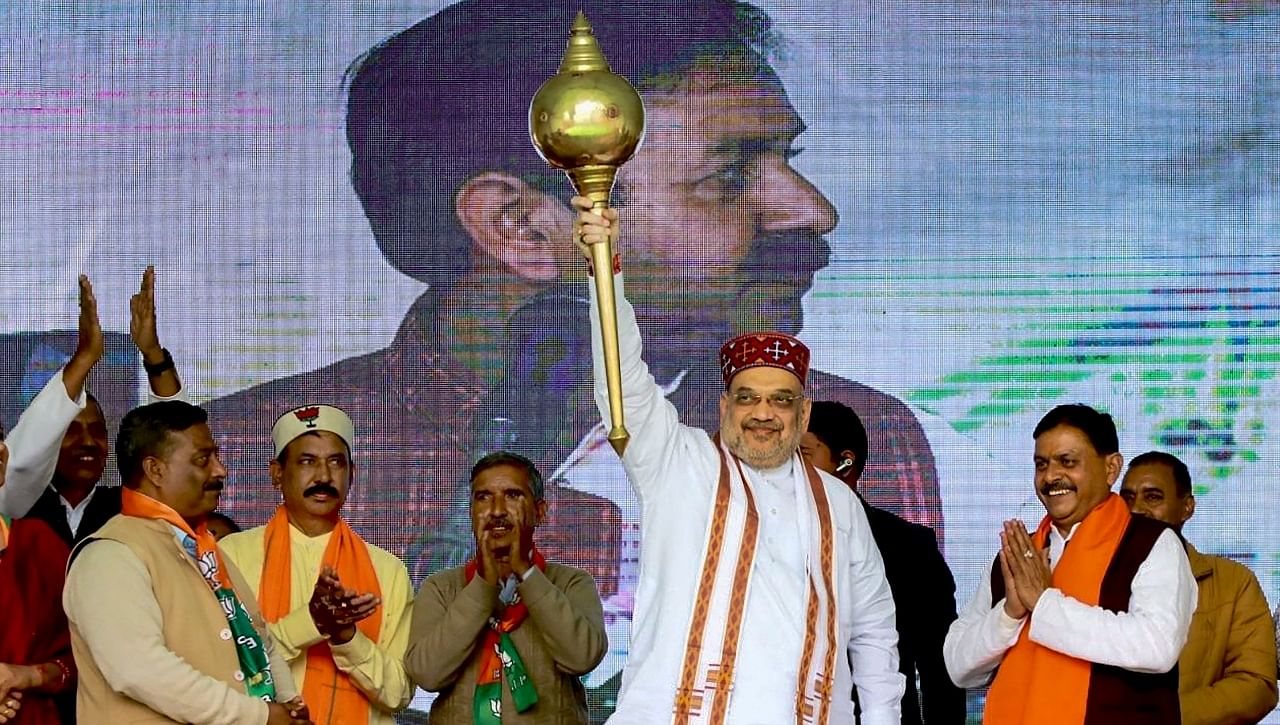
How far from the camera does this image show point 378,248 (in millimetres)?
7543

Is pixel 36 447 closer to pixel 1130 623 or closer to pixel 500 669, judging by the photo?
pixel 500 669

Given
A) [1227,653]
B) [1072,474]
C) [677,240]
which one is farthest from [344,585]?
[1227,653]

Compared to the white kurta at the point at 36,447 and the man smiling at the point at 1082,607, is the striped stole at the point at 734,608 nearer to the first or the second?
the man smiling at the point at 1082,607

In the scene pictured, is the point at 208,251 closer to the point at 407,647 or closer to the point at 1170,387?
the point at 407,647

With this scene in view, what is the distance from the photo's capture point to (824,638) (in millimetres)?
4727

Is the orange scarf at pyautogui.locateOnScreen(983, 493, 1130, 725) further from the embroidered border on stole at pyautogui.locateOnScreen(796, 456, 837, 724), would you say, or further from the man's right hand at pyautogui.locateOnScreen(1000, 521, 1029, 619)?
the embroidered border on stole at pyautogui.locateOnScreen(796, 456, 837, 724)

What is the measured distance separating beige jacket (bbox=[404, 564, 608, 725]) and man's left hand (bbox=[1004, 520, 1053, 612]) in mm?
1159

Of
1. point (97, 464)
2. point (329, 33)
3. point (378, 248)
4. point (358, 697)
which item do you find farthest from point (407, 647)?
point (329, 33)

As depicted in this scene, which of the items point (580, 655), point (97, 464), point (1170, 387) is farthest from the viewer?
point (1170, 387)

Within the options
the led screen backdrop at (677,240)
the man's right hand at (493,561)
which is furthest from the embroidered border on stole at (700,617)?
the led screen backdrop at (677,240)

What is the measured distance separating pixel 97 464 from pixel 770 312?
2565 mm

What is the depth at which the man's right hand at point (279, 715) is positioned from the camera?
15.5ft

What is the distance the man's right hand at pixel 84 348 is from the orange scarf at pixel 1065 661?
8.72 ft

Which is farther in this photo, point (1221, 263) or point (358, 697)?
point (1221, 263)
